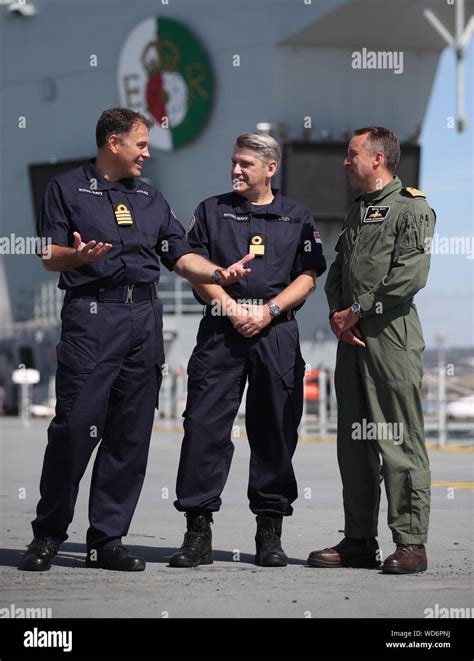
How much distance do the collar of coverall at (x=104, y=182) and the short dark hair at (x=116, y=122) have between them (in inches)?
4.4

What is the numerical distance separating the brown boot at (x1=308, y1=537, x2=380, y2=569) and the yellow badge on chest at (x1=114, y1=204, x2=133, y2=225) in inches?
69.5

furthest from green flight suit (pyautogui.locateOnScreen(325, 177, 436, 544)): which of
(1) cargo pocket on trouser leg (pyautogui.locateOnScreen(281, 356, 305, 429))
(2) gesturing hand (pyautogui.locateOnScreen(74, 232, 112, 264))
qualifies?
(2) gesturing hand (pyautogui.locateOnScreen(74, 232, 112, 264))

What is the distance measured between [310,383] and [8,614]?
1621cm

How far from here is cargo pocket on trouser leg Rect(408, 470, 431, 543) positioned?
237 inches

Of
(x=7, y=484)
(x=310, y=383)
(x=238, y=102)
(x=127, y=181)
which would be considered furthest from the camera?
(x=238, y=102)

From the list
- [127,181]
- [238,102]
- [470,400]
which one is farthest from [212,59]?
[127,181]

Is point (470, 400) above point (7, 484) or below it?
below

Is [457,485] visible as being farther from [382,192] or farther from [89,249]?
[89,249]

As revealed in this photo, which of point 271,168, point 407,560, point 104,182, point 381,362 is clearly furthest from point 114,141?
point 407,560

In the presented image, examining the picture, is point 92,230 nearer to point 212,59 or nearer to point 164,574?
point 164,574

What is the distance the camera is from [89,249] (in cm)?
573

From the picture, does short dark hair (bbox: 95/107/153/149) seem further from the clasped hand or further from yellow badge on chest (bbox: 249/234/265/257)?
the clasped hand
